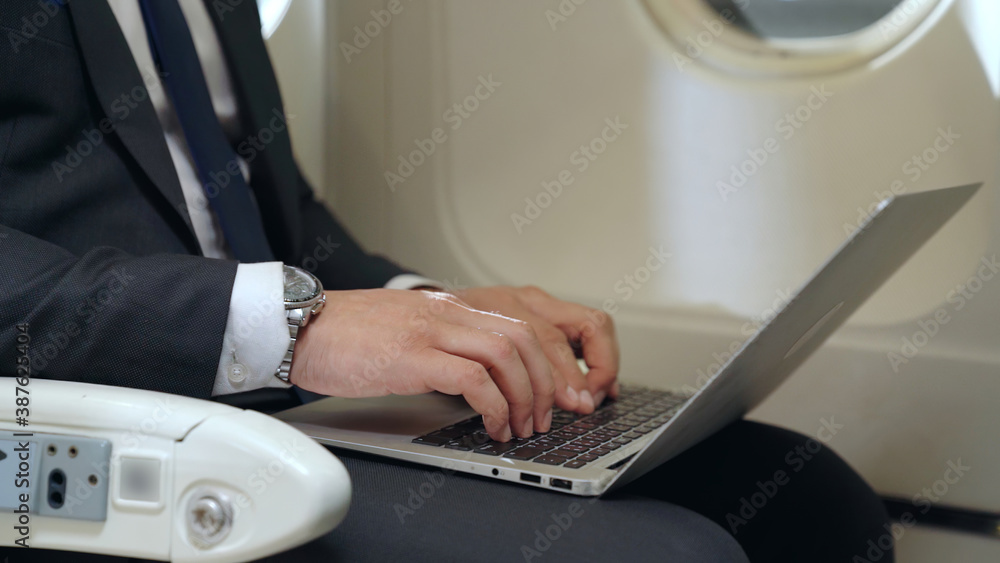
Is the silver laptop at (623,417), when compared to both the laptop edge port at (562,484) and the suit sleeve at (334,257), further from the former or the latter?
the suit sleeve at (334,257)

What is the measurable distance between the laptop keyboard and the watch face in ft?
0.49

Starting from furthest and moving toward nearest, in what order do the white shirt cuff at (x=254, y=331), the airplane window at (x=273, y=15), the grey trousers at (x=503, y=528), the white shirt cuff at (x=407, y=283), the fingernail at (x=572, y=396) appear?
the airplane window at (x=273, y=15) → the white shirt cuff at (x=407, y=283) → the fingernail at (x=572, y=396) → the white shirt cuff at (x=254, y=331) → the grey trousers at (x=503, y=528)

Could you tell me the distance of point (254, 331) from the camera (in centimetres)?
58

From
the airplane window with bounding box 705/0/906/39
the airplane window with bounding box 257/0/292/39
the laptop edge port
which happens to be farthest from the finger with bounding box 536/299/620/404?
the airplane window with bounding box 257/0/292/39

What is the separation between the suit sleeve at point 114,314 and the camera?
0.52 meters

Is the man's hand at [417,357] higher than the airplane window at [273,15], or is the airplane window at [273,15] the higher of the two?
the man's hand at [417,357]

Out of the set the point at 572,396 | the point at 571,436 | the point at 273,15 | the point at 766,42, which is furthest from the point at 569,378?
the point at 273,15

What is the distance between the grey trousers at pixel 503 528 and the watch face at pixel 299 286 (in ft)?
0.51

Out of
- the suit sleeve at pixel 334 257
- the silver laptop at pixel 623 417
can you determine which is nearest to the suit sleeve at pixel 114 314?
the silver laptop at pixel 623 417

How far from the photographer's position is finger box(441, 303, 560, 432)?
0.66m

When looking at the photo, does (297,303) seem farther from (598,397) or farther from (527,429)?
(598,397)

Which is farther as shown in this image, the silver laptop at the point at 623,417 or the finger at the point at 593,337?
the finger at the point at 593,337

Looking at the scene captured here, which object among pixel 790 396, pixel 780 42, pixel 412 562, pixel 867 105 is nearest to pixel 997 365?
pixel 790 396

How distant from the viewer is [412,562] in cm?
47
